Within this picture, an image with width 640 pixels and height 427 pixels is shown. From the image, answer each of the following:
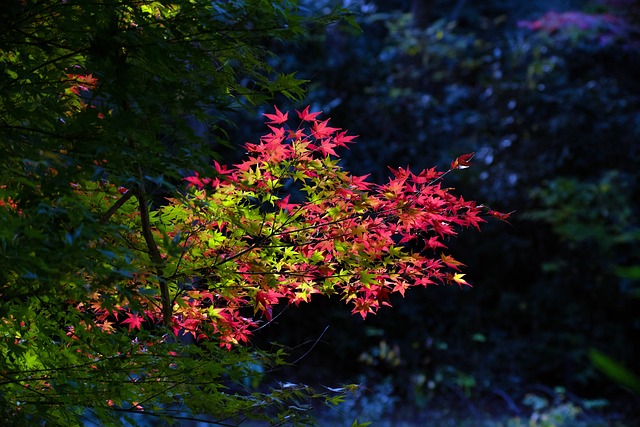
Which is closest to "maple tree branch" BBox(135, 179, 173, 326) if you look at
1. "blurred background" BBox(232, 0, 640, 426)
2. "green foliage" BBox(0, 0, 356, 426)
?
"green foliage" BBox(0, 0, 356, 426)

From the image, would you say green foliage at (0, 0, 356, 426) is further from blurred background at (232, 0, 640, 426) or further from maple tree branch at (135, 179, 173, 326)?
blurred background at (232, 0, 640, 426)

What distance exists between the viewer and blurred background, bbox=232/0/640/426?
721 centimetres

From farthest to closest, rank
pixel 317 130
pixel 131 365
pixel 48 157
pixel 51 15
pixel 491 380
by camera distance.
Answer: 1. pixel 491 380
2. pixel 317 130
3. pixel 131 365
4. pixel 51 15
5. pixel 48 157

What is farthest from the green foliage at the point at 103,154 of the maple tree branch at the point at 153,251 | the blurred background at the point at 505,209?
the blurred background at the point at 505,209

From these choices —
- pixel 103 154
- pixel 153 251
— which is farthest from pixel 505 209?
pixel 103 154

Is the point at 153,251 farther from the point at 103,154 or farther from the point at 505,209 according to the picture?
the point at 505,209

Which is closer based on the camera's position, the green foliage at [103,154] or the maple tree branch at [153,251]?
the green foliage at [103,154]

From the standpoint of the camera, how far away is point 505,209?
7531 mm

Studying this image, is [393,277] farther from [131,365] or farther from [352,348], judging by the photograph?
[352,348]

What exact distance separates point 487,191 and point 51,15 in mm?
6173

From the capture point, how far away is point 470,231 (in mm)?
7504

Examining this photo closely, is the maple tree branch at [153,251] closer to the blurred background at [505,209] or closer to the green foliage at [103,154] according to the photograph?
the green foliage at [103,154]

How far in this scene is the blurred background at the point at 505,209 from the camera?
721 cm

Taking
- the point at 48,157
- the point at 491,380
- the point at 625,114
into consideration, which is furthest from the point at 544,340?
the point at 48,157
